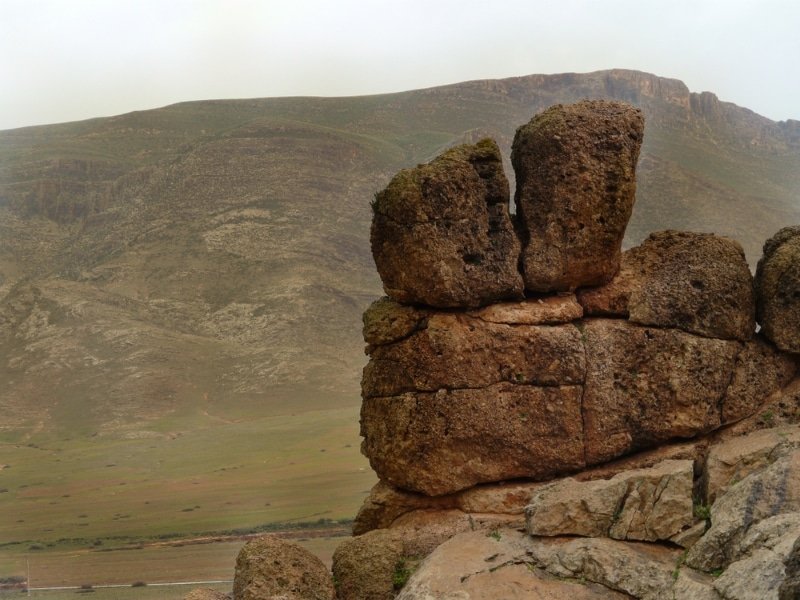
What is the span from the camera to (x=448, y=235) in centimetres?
1817

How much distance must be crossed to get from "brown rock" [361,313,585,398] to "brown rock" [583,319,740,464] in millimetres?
455

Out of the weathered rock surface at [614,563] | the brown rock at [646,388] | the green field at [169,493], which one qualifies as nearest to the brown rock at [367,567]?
the weathered rock surface at [614,563]

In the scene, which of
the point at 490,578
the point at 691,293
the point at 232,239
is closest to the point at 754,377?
the point at 691,293

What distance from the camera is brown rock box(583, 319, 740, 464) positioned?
59.7 feet

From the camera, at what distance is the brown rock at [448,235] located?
18.1 meters

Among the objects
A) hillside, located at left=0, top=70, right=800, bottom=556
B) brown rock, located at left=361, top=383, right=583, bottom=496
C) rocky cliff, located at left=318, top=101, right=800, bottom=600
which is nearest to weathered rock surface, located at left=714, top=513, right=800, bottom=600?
rocky cliff, located at left=318, top=101, right=800, bottom=600

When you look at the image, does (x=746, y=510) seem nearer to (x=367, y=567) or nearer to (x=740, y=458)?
(x=740, y=458)

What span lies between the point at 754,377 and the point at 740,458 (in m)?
2.44

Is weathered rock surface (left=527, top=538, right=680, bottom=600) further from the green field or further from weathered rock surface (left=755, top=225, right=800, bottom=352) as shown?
the green field

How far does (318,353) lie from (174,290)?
74.6 feet

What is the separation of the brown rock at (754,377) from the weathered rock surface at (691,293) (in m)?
0.33

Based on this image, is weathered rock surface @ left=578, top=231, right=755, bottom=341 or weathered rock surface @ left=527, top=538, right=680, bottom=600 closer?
weathered rock surface @ left=527, top=538, right=680, bottom=600

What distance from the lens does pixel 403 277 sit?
18344mm

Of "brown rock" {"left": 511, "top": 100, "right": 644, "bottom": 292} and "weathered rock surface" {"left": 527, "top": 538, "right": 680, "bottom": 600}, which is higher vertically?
"brown rock" {"left": 511, "top": 100, "right": 644, "bottom": 292}
